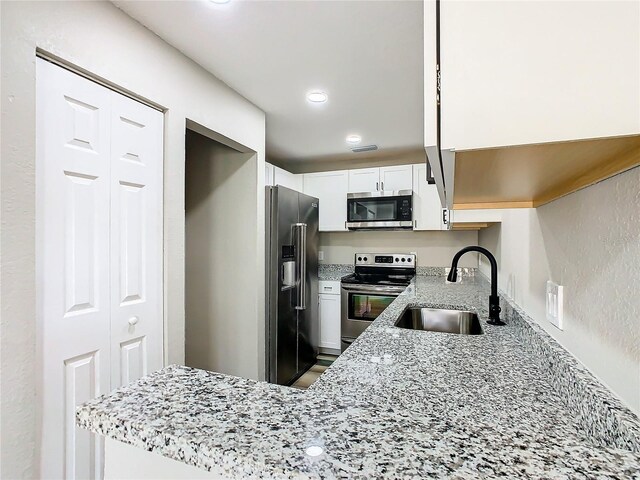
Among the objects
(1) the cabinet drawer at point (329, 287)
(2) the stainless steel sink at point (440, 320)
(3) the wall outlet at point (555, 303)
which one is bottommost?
(1) the cabinet drawer at point (329, 287)

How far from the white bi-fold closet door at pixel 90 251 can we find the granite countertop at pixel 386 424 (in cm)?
97

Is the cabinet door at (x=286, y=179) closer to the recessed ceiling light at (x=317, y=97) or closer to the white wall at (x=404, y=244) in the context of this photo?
the white wall at (x=404, y=244)

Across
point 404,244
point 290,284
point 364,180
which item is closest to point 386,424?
point 290,284

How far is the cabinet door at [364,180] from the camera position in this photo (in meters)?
3.90

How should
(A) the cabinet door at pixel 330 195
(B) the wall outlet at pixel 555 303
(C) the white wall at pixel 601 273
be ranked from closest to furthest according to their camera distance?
(C) the white wall at pixel 601 273
(B) the wall outlet at pixel 555 303
(A) the cabinet door at pixel 330 195

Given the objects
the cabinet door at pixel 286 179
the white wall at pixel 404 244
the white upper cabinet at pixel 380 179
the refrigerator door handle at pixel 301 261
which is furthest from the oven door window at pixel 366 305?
the cabinet door at pixel 286 179

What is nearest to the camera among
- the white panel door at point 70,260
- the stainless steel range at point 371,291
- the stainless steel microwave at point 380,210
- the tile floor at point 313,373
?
the white panel door at point 70,260

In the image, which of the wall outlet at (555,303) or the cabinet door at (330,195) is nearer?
the wall outlet at (555,303)

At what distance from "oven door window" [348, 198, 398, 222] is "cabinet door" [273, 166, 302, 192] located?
2.30ft

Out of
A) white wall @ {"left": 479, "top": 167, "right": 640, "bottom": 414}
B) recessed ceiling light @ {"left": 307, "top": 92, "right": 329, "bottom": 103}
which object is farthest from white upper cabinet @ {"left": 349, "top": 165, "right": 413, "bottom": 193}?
white wall @ {"left": 479, "top": 167, "right": 640, "bottom": 414}

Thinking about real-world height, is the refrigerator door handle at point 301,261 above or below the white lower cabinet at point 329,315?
above

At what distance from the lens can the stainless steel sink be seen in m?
1.84

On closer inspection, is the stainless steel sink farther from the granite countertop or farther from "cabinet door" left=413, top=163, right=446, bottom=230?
"cabinet door" left=413, top=163, right=446, bottom=230

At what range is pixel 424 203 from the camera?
374 centimetres
